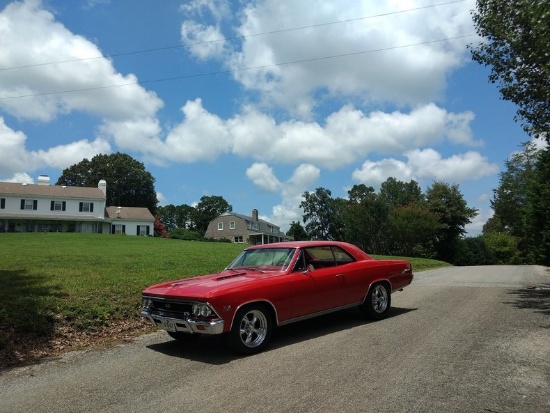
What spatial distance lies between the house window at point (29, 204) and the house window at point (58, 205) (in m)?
1.73

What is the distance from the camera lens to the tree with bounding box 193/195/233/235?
114 m

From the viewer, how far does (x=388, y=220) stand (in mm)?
47094

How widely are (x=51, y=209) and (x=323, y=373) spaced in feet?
188

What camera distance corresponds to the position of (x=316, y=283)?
7191 mm

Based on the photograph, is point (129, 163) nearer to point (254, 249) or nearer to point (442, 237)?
point (442, 237)

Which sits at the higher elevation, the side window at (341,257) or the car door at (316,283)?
the side window at (341,257)

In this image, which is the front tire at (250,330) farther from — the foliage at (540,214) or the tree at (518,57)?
the foliage at (540,214)

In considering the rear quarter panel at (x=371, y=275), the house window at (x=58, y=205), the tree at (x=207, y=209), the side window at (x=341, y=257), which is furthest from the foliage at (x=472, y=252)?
the tree at (x=207, y=209)

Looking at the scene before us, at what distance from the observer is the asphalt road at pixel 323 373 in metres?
4.34

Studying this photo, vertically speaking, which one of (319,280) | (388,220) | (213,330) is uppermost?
(388,220)

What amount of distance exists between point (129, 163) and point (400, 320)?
89874 millimetres

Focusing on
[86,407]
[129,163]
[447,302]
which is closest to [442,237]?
[447,302]

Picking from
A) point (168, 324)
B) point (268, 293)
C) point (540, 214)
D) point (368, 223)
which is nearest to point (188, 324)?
point (168, 324)

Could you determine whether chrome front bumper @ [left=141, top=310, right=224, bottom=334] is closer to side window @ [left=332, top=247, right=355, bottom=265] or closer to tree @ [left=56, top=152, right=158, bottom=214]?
side window @ [left=332, top=247, right=355, bottom=265]
